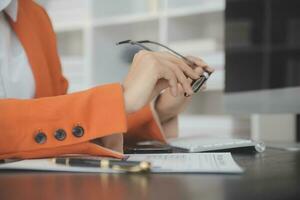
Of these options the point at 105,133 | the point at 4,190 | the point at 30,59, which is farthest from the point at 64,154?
the point at 30,59

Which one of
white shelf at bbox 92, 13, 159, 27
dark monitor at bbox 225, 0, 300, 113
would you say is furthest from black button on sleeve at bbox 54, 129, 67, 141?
white shelf at bbox 92, 13, 159, 27

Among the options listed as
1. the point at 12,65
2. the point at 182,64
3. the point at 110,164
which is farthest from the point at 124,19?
the point at 110,164

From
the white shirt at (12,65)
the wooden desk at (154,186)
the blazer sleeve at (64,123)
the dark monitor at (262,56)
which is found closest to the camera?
the wooden desk at (154,186)

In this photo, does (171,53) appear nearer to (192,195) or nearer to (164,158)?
(164,158)

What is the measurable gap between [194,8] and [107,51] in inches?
21.5

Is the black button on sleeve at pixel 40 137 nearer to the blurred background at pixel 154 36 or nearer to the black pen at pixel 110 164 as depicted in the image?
the black pen at pixel 110 164

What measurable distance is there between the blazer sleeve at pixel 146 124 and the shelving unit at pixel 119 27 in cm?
93

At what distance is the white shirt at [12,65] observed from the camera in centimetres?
88

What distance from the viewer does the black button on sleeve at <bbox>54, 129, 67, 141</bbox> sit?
61 centimetres

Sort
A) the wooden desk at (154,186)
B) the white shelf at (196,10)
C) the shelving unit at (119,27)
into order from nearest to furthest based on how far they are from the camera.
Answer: the wooden desk at (154,186) → the white shelf at (196,10) → the shelving unit at (119,27)

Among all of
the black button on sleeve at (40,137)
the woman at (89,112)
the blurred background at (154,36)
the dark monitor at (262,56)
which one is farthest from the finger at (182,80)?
the blurred background at (154,36)

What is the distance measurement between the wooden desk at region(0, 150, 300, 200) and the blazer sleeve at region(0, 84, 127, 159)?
108mm

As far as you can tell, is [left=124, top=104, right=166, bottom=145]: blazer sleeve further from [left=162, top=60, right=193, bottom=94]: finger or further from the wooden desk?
the wooden desk

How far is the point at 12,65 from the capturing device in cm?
90
